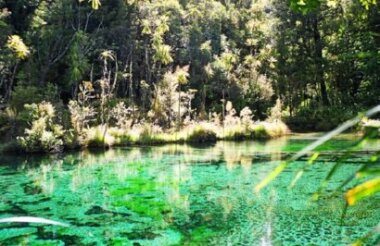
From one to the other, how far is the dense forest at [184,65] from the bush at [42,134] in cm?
183

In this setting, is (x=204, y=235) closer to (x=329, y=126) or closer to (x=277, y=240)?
(x=277, y=240)

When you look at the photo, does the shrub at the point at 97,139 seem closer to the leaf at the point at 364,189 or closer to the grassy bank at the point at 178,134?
the grassy bank at the point at 178,134

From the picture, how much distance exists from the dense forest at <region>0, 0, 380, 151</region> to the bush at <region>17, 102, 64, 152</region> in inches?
72.0

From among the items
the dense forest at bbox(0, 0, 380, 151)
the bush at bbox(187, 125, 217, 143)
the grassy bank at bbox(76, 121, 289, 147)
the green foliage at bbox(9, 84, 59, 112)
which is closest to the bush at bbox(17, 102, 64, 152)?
the grassy bank at bbox(76, 121, 289, 147)

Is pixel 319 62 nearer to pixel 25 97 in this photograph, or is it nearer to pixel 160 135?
pixel 160 135

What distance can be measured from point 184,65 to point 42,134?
12.2 metres

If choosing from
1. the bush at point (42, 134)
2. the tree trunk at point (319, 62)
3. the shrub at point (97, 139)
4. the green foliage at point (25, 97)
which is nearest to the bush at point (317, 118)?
the tree trunk at point (319, 62)

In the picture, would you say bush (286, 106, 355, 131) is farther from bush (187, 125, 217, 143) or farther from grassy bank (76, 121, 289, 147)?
bush (187, 125, 217, 143)

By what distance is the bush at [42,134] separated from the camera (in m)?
16.3

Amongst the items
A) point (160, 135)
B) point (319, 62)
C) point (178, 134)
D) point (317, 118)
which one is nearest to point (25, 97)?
point (160, 135)

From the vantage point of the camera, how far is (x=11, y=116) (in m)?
18.7

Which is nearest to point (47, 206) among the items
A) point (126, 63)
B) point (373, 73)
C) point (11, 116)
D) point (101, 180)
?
point (101, 180)

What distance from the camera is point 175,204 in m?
8.06

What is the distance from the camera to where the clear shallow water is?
19.7ft
